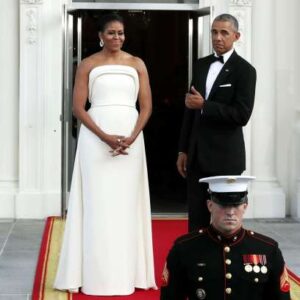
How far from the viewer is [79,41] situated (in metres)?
9.82

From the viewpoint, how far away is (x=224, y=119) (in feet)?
17.4

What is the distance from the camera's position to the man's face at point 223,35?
5.26 meters

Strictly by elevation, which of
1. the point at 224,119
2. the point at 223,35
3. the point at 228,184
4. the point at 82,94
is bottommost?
the point at 228,184

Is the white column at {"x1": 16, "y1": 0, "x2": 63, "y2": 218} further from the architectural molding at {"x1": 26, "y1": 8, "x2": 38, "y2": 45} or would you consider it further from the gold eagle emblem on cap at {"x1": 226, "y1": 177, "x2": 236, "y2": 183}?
the gold eagle emblem on cap at {"x1": 226, "y1": 177, "x2": 236, "y2": 183}

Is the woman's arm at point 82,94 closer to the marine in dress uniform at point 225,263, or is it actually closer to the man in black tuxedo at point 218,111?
the man in black tuxedo at point 218,111

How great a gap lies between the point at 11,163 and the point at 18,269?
3200 millimetres

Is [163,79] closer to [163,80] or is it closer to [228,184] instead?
[163,80]

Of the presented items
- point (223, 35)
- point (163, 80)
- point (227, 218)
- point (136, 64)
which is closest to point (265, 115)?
point (163, 80)

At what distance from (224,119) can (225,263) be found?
93.1 inches

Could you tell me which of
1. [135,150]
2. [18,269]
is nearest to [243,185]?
[135,150]

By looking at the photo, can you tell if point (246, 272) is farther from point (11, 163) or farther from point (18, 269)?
point (11, 163)

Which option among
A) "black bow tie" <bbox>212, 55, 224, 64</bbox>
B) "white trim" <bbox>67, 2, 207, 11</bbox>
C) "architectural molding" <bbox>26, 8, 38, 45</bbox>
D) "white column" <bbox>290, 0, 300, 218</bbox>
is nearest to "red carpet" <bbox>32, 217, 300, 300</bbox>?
"white column" <bbox>290, 0, 300, 218</bbox>

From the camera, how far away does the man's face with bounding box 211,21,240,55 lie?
17.3 feet

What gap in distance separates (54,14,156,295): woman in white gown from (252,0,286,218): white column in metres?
4.19
